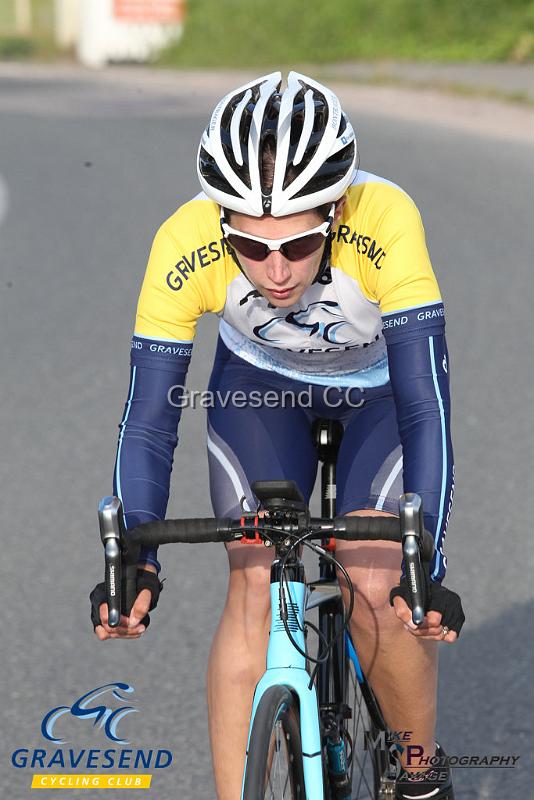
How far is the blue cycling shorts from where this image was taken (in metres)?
3.48

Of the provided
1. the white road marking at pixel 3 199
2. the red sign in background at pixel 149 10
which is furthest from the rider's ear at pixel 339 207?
the red sign in background at pixel 149 10

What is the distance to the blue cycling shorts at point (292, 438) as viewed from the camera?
348 centimetres

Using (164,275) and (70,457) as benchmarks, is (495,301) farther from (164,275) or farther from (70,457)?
(164,275)

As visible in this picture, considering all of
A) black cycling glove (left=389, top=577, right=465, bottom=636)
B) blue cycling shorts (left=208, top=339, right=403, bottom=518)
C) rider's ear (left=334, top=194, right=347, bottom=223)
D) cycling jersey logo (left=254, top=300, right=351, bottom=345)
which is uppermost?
rider's ear (left=334, top=194, right=347, bottom=223)

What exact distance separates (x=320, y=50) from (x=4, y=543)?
70.0ft

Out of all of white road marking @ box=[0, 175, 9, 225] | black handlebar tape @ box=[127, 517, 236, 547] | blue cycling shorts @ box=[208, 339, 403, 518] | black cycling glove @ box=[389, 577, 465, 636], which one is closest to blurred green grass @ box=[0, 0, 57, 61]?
white road marking @ box=[0, 175, 9, 225]

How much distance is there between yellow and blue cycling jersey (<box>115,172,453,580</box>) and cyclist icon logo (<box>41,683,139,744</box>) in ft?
4.42

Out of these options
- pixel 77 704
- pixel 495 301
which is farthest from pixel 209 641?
pixel 495 301

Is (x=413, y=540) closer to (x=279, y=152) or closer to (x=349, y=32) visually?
(x=279, y=152)

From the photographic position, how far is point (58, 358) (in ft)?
27.6

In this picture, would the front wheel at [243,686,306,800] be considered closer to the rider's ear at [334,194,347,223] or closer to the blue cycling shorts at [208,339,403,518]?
the blue cycling shorts at [208,339,403,518]

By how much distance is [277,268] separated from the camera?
3.19 m

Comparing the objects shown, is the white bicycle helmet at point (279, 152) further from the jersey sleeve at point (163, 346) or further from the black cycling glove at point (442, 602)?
the black cycling glove at point (442, 602)

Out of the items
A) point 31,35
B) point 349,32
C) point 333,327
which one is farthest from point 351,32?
point 333,327
